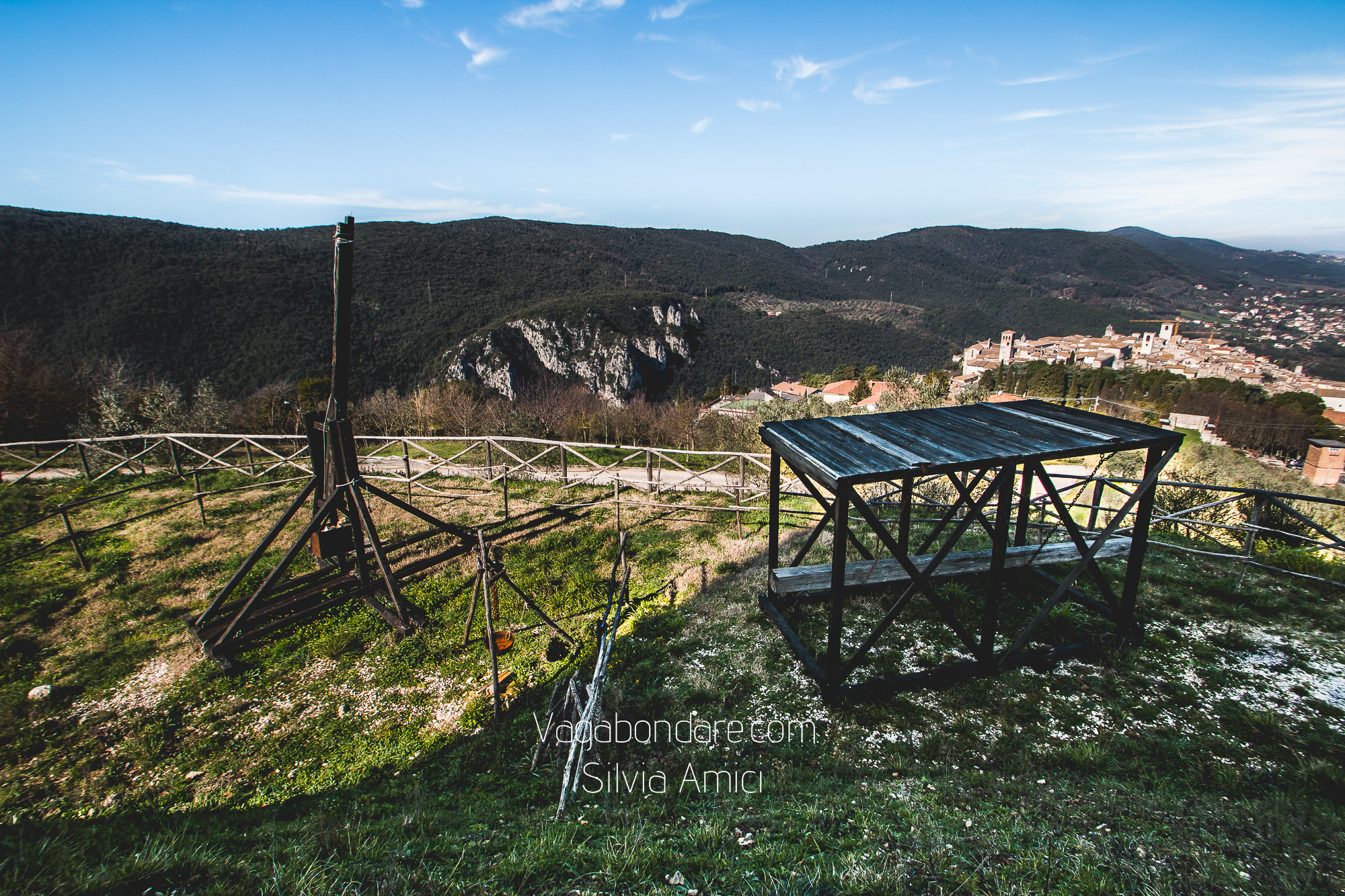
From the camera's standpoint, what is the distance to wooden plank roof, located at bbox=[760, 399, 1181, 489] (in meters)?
4.27

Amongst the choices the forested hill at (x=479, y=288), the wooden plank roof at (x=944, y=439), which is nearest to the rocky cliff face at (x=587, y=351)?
the forested hill at (x=479, y=288)

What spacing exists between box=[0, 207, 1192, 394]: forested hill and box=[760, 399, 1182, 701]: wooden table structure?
158 feet

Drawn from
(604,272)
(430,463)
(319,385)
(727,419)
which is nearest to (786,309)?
(604,272)

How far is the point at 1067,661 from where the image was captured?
17.2ft

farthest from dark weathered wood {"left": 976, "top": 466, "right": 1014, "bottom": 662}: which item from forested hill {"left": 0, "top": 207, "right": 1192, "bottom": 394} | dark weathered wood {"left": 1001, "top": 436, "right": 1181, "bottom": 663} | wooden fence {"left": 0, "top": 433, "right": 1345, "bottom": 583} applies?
forested hill {"left": 0, "top": 207, "right": 1192, "bottom": 394}

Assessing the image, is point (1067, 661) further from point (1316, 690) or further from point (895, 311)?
point (895, 311)

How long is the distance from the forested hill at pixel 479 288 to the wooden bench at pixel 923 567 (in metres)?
48.0

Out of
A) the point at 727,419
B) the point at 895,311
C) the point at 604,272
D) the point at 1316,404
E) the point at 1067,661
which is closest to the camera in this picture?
the point at 1067,661

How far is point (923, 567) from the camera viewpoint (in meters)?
5.94

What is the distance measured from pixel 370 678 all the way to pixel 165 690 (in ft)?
6.48

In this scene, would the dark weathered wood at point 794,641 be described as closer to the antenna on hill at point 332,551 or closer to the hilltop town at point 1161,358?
the antenna on hill at point 332,551

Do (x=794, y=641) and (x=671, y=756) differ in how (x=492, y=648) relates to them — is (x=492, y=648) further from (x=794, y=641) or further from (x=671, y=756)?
(x=794, y=641)

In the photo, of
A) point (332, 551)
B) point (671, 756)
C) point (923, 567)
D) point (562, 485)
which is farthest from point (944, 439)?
point (562, 485)

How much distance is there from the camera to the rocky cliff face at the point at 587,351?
56.0 meters
